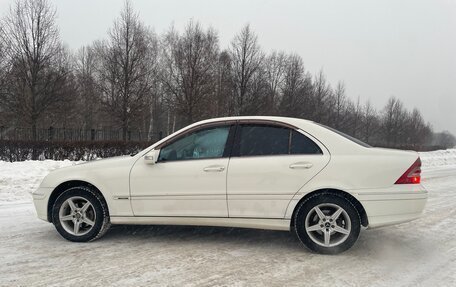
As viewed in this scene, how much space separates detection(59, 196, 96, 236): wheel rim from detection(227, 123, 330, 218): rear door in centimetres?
184

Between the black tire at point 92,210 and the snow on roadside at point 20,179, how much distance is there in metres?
3.38

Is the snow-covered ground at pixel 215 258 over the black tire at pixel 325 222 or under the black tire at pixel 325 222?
under

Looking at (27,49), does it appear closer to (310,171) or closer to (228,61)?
(228,61)

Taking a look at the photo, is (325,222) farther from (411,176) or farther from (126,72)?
(126,72)

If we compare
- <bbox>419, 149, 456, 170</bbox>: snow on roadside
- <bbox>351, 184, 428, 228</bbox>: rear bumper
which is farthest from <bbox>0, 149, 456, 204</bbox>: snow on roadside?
<bbox>419, 149, 456, 170</bbox>: snow on roadside

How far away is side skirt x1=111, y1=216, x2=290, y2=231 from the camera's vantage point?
420 cm

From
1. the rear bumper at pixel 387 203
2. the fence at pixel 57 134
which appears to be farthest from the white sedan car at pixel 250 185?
the fence at pixel 57 134

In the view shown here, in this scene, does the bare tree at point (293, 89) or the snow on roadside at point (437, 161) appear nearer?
the snow on roadside at point (437, 161)

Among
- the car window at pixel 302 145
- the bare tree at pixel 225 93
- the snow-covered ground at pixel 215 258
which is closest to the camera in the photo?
the snow-covered ground at pixel 215 258

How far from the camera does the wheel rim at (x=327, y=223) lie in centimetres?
410

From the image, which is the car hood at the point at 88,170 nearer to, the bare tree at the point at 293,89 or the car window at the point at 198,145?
the car window at the point at 198,145

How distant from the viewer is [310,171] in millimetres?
4125

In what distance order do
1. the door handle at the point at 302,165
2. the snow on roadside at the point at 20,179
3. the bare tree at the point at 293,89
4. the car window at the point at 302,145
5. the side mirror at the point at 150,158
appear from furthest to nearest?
the bare tree at the point at 293,89 → the snow on roadside at the point at 20,179 → the side mirror at the point at 150,158 → the car window at the point at 302,145 → the door handle at the point at 302,165

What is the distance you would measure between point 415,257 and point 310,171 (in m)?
1.61
